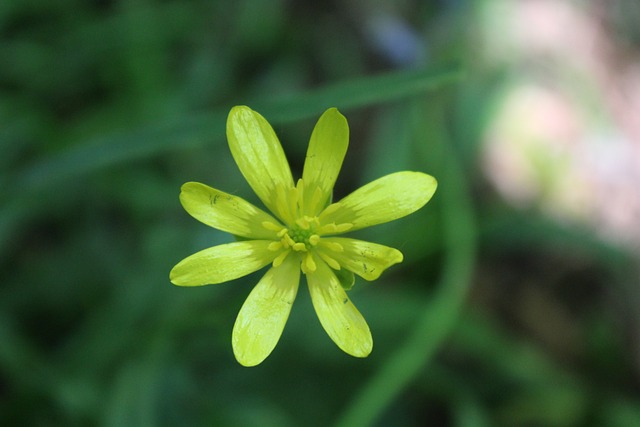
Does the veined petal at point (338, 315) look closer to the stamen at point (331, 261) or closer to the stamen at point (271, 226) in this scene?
the stamen at point (331, 261)

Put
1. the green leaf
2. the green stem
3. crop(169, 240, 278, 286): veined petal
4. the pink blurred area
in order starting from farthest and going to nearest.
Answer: the pink blurred area, the green stem, the green leaf, crop(169, 240, 278, 286): veined petal

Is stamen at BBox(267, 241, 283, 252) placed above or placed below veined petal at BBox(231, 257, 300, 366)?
above

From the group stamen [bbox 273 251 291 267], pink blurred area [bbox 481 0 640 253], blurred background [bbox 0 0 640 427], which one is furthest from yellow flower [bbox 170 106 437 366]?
pink blurred area [bbox 481 0 640 253]

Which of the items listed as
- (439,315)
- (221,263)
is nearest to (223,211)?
(221,263)

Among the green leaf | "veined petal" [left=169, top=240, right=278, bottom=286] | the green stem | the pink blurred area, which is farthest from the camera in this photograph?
the pink blurred area

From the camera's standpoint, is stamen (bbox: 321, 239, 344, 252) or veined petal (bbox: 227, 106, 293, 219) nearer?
veined petal (bbox: 227, 106, 293, 219)

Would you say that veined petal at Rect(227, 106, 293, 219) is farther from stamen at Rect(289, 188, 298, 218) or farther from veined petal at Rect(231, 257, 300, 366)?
veined petal at Rect(231, 257, 300, 366)

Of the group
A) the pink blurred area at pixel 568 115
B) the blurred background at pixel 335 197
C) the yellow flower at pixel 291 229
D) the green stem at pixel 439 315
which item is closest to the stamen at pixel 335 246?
the yellow flower at pixel 291 229

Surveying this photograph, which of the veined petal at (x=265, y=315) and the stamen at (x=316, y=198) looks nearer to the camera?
the veined petal at (x=265, y=315)
